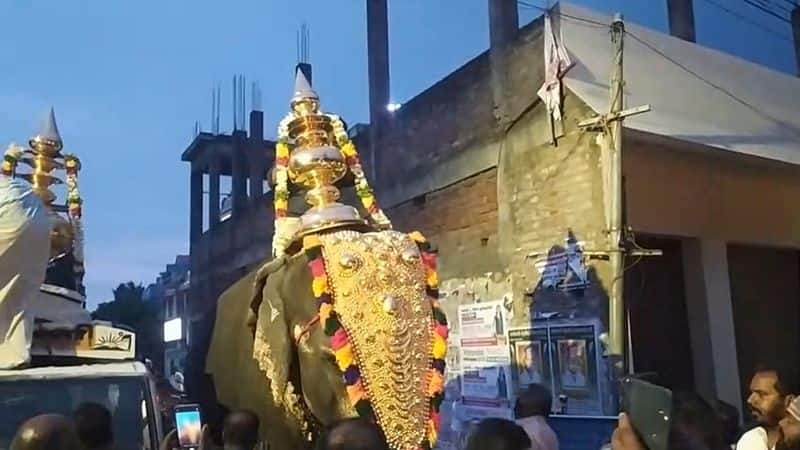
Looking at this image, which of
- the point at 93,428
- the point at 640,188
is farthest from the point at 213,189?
the point at 93,428

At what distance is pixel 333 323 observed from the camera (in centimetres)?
452

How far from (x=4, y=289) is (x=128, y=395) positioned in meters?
0.90

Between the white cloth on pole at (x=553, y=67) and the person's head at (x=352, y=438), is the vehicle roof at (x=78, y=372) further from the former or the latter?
the white cloth on pole at (x=553, y=67)

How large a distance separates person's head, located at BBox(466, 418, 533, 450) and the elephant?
1.28m

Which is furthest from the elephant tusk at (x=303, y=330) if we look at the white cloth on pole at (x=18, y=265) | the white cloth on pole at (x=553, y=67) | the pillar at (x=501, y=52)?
the pillar at (x=501, y=52)

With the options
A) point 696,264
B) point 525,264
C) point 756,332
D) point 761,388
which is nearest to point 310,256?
point 761,388

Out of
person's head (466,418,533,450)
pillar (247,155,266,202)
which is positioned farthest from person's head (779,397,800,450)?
pillar (247,155,266,202)

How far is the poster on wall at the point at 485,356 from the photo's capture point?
850 centimetres

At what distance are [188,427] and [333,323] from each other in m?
0.90

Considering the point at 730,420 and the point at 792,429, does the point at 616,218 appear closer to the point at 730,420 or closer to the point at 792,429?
the point at 730,420

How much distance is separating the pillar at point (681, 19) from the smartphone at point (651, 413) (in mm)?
11136

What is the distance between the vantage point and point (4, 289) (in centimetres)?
451

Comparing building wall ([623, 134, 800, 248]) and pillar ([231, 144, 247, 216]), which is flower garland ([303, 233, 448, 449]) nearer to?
building wall ([623, 134, 800, 248])

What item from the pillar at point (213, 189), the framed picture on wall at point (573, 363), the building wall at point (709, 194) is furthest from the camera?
the pillar at point (213, 189)
